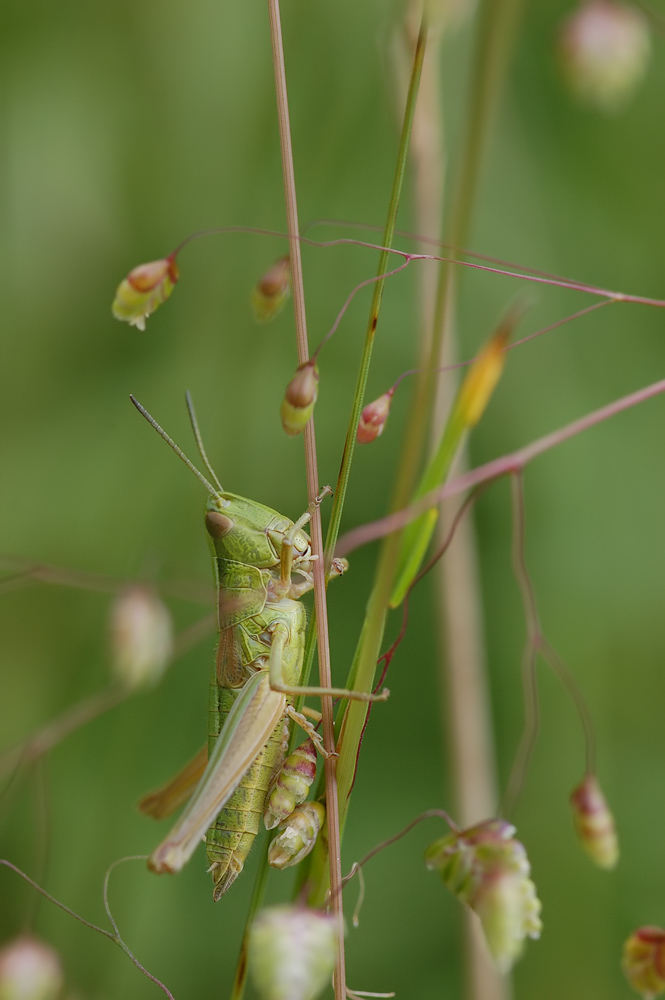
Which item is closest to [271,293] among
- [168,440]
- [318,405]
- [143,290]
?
[143,290]

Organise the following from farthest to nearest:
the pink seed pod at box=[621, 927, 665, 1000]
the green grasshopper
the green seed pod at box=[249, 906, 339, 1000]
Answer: the green grasshopper
the pink seed pod at box=[621, 927, 665, 1000]
the green seed pod at box=[249, 906, 339, 1000]

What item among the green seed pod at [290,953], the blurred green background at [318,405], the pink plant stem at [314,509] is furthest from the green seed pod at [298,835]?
the blurred green background at [318,405]

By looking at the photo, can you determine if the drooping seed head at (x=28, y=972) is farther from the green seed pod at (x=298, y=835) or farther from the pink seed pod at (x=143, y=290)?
the pink seed pod at (x=143, y=290)

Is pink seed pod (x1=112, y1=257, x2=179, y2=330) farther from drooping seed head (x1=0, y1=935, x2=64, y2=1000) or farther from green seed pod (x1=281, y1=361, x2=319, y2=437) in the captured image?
drooping seed head (x1=0, y1=935, x2=64, y2=1000)

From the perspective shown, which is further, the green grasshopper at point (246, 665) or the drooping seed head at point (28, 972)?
the green grasshopper at point (246, 665)

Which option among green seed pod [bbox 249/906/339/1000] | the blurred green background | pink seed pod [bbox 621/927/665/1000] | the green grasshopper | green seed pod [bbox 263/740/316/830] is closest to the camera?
green seed pod [bbox 249/906/339/1000]

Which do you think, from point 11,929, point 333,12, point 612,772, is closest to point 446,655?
point 612,772

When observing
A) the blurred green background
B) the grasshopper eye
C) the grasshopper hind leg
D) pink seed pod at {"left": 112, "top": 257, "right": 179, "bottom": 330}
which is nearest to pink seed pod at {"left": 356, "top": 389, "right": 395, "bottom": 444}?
pink seed pod at {"left": 112, "top": 257, "right": 179, "bottom": 330}

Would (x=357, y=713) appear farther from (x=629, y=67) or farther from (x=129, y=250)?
(x=129, y=250)
